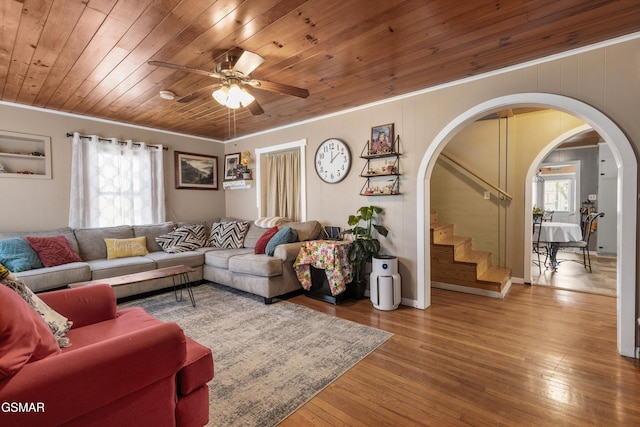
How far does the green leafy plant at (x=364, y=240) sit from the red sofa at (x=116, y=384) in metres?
2.28

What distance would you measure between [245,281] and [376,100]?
2.75m

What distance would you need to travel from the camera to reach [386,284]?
3.32 metres

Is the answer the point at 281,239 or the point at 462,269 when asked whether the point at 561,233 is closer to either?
the point at 462,269

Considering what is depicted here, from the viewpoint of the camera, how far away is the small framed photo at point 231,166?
18.1 feet

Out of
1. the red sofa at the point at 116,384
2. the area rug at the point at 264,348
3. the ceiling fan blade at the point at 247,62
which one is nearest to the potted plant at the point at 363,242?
the area rug at the point at 264,348

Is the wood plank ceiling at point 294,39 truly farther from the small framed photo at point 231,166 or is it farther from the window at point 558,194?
the window at point 558,194

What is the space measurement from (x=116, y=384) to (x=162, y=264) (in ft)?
10.1

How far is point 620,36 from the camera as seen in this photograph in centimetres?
227

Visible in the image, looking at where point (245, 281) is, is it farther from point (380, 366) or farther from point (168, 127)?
point (168, 127)

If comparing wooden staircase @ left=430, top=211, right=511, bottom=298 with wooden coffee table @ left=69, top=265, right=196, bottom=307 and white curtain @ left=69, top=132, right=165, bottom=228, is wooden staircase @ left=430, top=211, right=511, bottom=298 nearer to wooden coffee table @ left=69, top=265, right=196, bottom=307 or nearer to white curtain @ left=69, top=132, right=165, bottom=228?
wooden coffee table @ left=69, top=265, right=196, bottom=307

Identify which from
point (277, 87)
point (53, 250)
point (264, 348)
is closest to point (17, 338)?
point (264, 348)

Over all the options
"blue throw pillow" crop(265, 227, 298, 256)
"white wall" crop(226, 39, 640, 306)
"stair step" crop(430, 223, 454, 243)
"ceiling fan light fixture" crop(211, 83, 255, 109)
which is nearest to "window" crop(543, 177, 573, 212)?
"white wall" crop(226, 39, 640, 306)

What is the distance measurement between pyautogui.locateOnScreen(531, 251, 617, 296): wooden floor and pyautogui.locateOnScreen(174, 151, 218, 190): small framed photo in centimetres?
562

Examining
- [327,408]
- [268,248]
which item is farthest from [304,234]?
[327,408]
